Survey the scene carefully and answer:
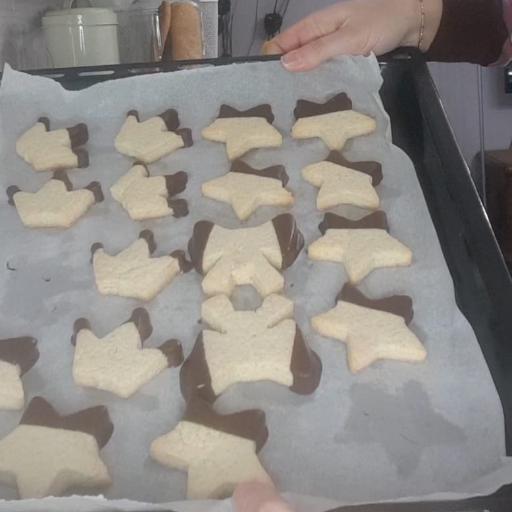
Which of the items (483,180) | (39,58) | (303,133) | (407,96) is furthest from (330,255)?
(483,180)

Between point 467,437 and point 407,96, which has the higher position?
point 407,96

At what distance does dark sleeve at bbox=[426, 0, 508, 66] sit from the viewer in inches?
43.8

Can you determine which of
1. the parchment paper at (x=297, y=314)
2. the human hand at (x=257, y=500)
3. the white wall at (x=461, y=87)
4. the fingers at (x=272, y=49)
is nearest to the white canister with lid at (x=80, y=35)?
the parchment paper at (x=297, y=314)

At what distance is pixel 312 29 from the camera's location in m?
1.10

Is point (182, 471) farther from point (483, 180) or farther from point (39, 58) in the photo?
point (483, 180)

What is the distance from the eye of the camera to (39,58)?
4.02ft

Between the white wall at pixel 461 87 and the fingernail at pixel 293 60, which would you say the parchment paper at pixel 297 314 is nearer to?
the fingernail at pixel 293 60

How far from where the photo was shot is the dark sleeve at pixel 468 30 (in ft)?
3.65

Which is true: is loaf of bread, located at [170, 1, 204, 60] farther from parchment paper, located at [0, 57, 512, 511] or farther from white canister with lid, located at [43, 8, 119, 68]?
parchment paper, located at [0, 57, 512, 511]

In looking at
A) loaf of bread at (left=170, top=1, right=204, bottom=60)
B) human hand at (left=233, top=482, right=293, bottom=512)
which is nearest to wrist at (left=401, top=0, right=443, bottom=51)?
loaf of bread at (left=170, top=1, right=204, bottom=60)

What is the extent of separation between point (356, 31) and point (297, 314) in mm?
497

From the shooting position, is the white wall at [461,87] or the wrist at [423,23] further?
the white wall at [461,87]

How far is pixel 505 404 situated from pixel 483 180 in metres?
2.35

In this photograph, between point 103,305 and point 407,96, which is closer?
point 103,305
